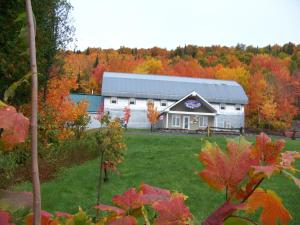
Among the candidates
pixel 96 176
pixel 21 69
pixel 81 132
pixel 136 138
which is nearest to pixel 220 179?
pixel 96 176

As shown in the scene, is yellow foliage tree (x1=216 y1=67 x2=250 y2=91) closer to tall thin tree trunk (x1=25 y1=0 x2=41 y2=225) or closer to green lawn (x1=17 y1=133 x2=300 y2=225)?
green lawn (x1=17 y1=133 x2=300 y2=225)

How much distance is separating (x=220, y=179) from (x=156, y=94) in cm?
4042

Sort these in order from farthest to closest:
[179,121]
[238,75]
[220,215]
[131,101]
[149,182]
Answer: [238,75] < [131,101] < [179,121] < [149,182] < [220,215]

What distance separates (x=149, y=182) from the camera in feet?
41.8

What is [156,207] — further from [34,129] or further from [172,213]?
[34,129]

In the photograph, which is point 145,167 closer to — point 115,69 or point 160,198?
point 160,198

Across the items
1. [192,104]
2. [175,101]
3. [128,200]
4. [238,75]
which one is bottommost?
[192,104]

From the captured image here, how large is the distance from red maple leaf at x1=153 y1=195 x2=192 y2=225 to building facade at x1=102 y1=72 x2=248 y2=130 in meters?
37.9

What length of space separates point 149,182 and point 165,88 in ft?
98.3

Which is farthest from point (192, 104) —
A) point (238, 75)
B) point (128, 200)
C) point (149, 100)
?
point (128, 200)

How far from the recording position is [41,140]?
51.4ft

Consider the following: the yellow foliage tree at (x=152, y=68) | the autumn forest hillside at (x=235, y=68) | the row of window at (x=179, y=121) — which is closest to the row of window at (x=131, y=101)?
the row of window at (x=179, y=121)

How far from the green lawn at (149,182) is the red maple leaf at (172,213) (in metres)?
7.01

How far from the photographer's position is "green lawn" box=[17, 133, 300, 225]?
998 cm
